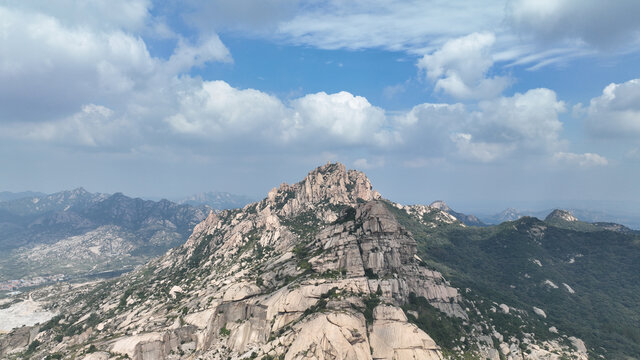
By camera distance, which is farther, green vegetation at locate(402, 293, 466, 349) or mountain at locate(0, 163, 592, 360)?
green vegetation at locate(402, 293, 466, 349)

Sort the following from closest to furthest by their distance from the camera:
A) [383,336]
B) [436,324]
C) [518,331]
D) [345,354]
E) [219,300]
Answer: [345,354]
[383,336]
[436,324]
[219,300]
[518,331]

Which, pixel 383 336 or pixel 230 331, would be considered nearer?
pixel 383 336

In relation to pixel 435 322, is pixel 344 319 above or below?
above

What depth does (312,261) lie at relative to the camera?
17862 centimetres

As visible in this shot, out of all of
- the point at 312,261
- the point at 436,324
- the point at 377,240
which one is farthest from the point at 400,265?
the point at 312,261

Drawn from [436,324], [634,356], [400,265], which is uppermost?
[400,265]

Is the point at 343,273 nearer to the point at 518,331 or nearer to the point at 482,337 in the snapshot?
the point at 482,337

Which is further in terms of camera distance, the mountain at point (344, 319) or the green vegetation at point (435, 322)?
the green vegetation at point (435, 322)

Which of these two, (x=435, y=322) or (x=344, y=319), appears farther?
(x=435, y=322)

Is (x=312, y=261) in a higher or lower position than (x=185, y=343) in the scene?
higher

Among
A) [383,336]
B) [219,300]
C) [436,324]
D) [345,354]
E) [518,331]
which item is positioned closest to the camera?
[345,354]

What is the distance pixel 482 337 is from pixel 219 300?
129 meters

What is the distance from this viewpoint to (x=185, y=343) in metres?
162

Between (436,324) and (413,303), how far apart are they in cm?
1326
